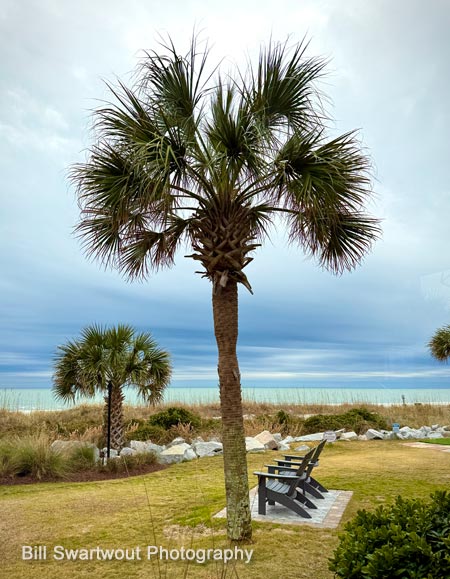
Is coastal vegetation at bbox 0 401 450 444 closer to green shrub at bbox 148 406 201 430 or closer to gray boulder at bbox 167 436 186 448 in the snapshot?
green shrub at bbox 148 406 201 430

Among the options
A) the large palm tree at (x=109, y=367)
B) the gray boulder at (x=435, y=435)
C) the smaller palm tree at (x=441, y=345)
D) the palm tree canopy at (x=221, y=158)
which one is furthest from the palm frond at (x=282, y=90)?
the smaller palm tree at (x=441, y=345)

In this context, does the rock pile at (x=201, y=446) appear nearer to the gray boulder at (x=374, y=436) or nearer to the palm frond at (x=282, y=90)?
the gray boulder at (x=374, y=436)

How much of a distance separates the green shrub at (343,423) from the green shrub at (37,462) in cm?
826

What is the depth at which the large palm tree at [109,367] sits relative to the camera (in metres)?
10.9

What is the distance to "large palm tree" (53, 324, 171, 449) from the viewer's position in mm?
10914

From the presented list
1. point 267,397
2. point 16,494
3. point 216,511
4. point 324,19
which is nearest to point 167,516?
point 216,511

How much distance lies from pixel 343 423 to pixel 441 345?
7959mm

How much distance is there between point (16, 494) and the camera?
7.86 m

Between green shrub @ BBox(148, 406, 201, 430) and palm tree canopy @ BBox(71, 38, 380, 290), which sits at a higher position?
palm tree canopy @ BBox(71, 38, 380, 290)

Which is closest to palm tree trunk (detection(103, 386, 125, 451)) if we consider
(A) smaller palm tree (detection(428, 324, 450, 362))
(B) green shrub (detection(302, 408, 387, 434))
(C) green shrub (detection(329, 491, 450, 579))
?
(B) green shrub (detection(302, 408, 387, 434))

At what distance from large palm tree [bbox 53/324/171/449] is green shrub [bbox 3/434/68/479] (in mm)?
1921

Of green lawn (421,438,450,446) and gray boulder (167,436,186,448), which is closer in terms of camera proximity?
gray boulder (167,436,186,448)

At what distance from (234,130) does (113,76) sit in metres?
1.55

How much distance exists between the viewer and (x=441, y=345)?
66.2 feet
